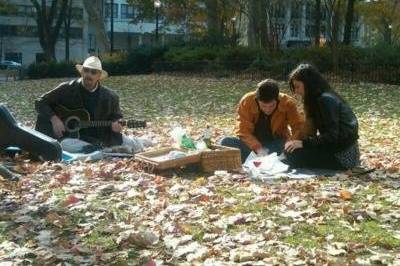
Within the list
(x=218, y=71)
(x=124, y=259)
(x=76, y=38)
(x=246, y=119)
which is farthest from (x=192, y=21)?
(x=124, y=259)

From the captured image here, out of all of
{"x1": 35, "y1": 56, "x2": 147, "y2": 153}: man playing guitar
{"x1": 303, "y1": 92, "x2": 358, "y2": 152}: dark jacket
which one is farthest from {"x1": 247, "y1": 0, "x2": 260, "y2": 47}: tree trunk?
{"x1": 303, "y1": 92, "x2": 358, "y2": 152}: dark jacket

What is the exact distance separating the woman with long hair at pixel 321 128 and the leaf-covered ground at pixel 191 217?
0.35 meters

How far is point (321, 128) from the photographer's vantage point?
700 centimetres

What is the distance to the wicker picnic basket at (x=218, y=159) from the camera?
702cm

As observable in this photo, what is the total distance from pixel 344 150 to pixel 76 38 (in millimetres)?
72304

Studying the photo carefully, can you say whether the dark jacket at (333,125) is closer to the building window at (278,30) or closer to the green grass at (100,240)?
the green grass at (100,240)

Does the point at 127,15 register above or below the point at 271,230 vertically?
above

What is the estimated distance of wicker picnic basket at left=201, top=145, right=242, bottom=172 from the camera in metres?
7.02

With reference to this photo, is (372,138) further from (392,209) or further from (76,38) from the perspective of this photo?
(76,38)

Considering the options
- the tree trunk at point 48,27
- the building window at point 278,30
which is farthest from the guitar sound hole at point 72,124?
the tree trunk at point 48,27

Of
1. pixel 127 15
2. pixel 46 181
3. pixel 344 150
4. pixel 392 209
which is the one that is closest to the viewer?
pixel 392 209

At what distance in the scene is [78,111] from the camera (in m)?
8.38

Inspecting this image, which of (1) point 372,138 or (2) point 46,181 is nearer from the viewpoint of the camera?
(2) point 46,181

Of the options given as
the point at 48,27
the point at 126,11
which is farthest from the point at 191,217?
the point at 126,11
